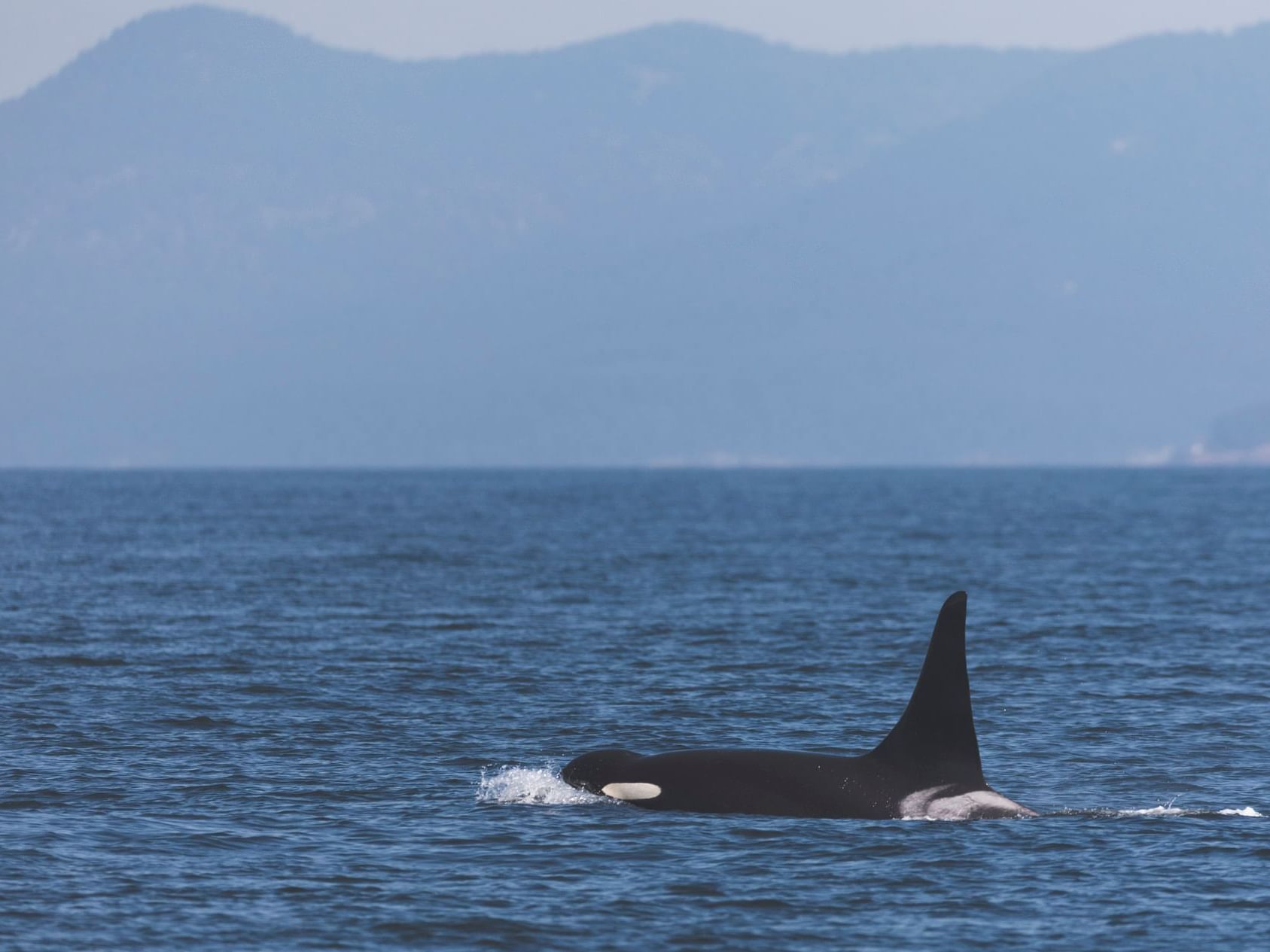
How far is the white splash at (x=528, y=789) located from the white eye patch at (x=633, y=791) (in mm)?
265

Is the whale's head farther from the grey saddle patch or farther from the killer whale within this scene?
the grey saddle patch

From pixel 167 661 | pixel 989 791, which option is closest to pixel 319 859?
pixel 989 791

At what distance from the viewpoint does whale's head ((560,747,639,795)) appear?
860 inches

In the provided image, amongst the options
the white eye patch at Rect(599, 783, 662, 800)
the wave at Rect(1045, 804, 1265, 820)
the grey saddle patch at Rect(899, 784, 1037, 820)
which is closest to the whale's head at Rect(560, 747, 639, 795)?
the white eye patch at Rect(599, 783, 662, 800)

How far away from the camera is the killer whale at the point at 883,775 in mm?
20641

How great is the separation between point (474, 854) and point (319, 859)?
1588 millimetres

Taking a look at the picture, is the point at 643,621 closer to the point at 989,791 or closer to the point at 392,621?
the point at 392,621

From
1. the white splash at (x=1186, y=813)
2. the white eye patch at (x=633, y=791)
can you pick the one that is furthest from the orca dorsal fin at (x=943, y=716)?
the white eye patch at (x=633, y=791)

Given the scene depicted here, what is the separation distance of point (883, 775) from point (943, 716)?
1010mm

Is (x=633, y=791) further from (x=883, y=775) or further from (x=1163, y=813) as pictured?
(x=1163, y=813)

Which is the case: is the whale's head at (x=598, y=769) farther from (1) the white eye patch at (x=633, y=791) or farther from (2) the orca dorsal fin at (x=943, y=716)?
(2) the orca dorsal fin at (x=943, y=716)

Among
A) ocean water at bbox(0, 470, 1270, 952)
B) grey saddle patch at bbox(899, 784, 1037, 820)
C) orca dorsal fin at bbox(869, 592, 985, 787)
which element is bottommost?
ocean water at bbox(0, 470, 1270, 952)

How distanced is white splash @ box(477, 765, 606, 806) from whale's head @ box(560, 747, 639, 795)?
0.13m

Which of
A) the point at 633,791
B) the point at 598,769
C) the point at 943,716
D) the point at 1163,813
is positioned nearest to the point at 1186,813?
the point at 1163,813
